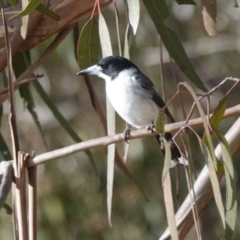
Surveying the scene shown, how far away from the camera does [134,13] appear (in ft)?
5.86

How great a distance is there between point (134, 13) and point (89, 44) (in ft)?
0.60

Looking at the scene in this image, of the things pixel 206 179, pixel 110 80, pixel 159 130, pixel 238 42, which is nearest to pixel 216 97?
pixel 238 42

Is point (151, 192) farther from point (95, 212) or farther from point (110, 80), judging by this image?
point (110, 80)

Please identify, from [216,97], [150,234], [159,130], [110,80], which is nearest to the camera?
[159,130]

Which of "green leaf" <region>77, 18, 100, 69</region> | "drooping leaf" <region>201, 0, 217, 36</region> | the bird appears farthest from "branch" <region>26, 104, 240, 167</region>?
the bird

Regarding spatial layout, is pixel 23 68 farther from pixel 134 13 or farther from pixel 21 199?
pixel 21 199

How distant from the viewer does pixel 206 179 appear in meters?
1.90

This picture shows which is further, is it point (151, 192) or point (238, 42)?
point (238, 42)

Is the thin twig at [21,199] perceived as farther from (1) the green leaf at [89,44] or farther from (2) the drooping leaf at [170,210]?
(1) the green leaf at [89,44]

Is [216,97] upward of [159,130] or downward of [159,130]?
downward

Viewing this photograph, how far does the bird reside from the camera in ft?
7.74

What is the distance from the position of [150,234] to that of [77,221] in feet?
1.10

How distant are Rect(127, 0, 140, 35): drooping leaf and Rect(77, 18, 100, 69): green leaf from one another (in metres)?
0.13

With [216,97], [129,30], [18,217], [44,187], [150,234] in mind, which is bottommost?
[150,234]
